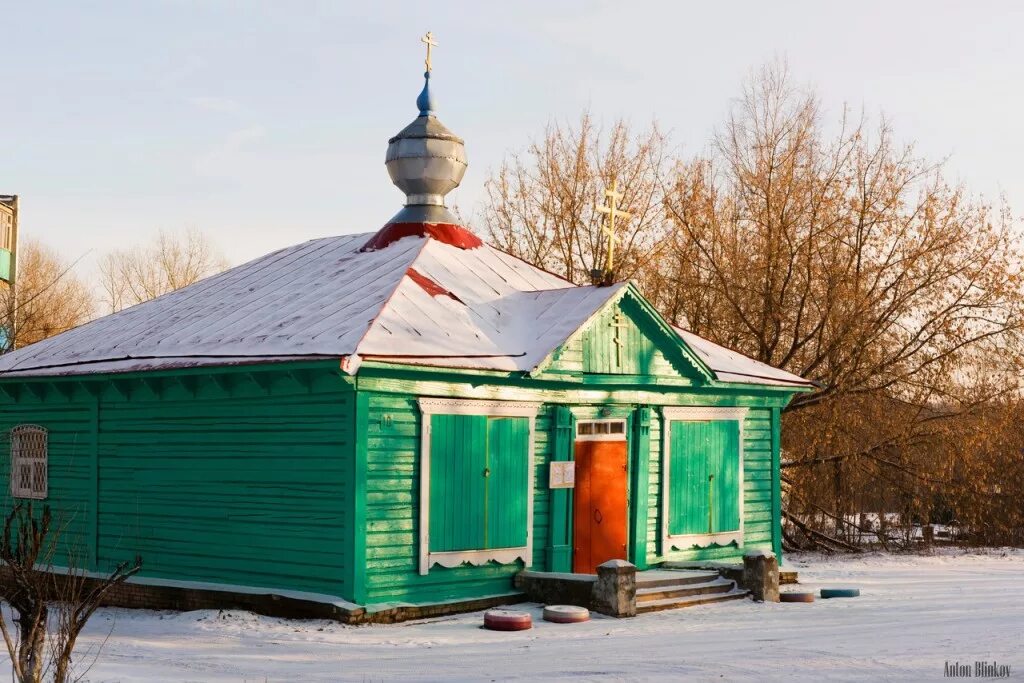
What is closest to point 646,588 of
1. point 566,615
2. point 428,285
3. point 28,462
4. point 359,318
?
point 566,615

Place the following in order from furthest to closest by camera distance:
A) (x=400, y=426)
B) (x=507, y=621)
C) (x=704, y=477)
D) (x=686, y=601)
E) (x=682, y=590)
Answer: (x=704, y=477) → (x=682, y=590) → (x=686, y=601) → (x=400, y=426) → (x=507, y=621)

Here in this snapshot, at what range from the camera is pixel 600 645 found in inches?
481

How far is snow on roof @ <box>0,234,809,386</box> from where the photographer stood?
14156 mm

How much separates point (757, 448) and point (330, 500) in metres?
7.64

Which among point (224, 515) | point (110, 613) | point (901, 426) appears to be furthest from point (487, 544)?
point (901, 426)

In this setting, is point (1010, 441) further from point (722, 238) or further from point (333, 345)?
point (333, 345)

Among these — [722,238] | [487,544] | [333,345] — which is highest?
[722,238]

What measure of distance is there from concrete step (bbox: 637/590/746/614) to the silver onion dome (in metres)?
6.61

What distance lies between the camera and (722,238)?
26266mm

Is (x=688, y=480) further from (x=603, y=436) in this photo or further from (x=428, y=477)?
(x=428, y=477)

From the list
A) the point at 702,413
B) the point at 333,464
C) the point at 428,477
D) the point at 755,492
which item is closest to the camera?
the point at 333,464

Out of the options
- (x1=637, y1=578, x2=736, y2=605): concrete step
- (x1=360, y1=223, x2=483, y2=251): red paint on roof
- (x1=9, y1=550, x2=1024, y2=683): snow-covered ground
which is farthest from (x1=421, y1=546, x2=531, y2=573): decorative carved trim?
(x1=360, y1=223, x2=483, y2=251): red paint on roof

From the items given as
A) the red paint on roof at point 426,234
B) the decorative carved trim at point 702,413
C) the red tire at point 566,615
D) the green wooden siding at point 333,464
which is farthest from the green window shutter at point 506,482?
the red paint on roof at point 426,234

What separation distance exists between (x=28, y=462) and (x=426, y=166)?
7.16m
